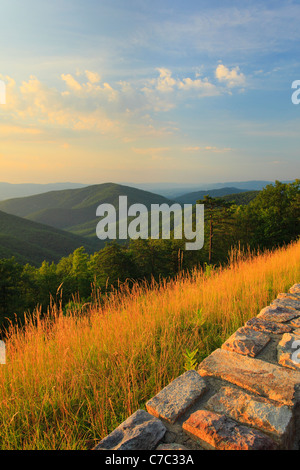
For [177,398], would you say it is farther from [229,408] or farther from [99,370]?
[99,370]

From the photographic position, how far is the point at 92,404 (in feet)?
6.06

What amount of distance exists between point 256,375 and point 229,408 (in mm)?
382

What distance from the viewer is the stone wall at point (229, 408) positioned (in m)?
1.29

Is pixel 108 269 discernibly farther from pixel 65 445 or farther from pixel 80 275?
pixel 65 445

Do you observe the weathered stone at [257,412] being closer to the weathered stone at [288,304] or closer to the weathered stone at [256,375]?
the weathered stone at [256,375]

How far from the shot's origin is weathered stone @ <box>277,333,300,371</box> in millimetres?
1868

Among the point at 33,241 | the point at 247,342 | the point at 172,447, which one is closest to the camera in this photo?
the point at 172,447

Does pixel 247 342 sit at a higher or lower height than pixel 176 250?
higher

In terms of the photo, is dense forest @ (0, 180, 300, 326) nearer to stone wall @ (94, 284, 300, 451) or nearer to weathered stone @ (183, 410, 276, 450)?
stone wall @ (94, 284, 300, 451)

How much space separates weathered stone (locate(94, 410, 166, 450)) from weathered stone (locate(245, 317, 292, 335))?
1.47 meters

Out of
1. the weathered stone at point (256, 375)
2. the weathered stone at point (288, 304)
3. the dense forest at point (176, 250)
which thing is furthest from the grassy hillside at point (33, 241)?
the weathered stone at point (256, 375)

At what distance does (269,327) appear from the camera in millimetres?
2502

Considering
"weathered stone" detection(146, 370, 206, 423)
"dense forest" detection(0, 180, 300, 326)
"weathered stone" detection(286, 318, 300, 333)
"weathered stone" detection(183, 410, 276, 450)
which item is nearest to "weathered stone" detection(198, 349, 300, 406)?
"weathered stone" detection(146, 370, 206, 423)

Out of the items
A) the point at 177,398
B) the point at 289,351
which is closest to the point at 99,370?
the point at 177,398
